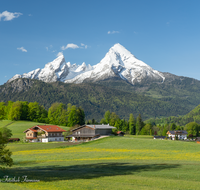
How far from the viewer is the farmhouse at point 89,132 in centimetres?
10669

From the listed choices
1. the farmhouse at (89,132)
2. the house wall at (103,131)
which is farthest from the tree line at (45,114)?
the house wall at (103,131)

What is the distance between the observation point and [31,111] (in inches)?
6211

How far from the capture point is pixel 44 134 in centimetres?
10775

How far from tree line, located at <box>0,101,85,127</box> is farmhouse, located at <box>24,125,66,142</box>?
35.4 m

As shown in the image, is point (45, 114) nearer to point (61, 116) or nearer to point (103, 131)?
point (61, 116)

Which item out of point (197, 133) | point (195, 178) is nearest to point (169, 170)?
point (195, 178)

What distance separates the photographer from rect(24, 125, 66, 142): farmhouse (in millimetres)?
106938

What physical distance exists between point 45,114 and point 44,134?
60.4 meters

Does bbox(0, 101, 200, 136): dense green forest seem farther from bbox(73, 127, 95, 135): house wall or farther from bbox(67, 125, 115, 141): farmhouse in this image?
bbox(67, 125, 115, 141): farmhouse

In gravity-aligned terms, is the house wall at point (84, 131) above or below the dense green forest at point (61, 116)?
below

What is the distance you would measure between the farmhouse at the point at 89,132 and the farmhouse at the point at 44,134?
7.25 meters

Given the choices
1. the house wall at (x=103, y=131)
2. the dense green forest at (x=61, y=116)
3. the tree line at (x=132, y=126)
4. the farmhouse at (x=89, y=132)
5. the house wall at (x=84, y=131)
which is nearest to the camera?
the farmhouse at (x=89, y=132)

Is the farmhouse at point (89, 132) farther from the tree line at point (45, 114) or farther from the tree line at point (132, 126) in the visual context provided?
the tree line at point (132, 126)

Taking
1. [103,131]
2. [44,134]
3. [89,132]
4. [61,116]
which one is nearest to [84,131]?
[89,132]
